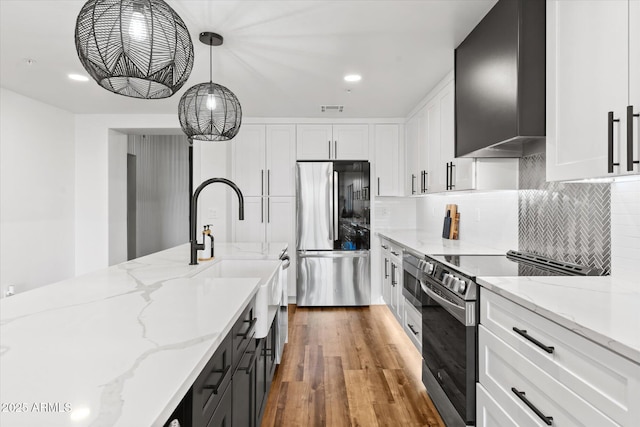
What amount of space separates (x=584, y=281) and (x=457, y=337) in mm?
635

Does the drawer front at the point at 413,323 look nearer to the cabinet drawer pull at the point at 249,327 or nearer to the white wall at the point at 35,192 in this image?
the cabinet drawer pull at the point at 249,327

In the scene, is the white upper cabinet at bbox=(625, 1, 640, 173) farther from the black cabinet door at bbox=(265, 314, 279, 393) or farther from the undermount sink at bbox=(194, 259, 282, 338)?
the black cabinet door at bbox=(265, 314, 279, 393)

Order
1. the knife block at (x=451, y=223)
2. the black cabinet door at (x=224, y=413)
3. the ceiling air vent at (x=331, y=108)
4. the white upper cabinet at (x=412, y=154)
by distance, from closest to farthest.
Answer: the black cabinet door at (x=224, y=413) → the knife block at (x=451, y=223) → the white upper cabinet at (x=412, y=154) → the ceiling air vent at (x=331, y=108)

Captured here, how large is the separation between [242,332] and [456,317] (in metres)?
1.12

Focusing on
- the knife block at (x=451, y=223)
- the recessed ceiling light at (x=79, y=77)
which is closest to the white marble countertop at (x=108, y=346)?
the recessed ceiling light at (x=79, y=77)

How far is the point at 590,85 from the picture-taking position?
1.43 metres

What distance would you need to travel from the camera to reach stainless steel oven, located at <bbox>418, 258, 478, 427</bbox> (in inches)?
68.9

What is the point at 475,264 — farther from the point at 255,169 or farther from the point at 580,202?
the point at 255,169

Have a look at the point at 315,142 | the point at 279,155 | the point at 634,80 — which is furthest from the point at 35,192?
the point at 634,80

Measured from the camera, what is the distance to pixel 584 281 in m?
1.57

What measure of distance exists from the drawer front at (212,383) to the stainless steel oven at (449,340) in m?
1.17

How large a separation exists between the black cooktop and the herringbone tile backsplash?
7 centimetres

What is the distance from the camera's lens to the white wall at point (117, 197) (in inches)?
186

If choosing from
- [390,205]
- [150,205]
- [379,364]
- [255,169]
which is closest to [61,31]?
[255,169]
